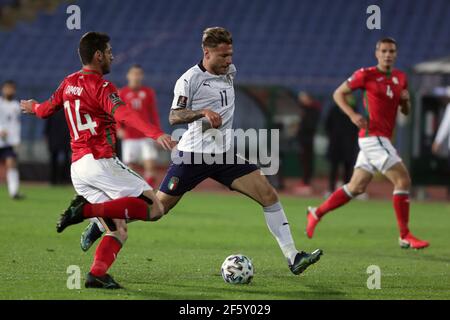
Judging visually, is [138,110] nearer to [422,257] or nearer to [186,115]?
[422,257]

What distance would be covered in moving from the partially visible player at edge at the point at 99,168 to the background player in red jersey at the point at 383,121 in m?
4.40

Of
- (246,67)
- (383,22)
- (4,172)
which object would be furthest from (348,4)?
(4,172)

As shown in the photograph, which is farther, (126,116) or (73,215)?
(73,215)

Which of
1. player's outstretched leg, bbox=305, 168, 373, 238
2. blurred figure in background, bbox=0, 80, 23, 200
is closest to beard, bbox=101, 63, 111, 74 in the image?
player's outstretched leg, bbox=305, 168, 373, 238

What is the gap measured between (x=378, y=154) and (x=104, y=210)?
16.1ft

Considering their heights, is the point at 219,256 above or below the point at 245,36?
below

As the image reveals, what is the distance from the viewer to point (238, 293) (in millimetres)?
7270

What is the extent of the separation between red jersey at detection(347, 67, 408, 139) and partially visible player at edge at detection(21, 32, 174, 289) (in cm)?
464

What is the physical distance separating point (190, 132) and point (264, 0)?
23562mm

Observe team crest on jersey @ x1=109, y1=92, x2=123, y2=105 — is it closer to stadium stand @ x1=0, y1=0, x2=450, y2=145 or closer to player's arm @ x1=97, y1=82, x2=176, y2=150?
player's arm @ x1=97, y1=82, x2=176, y2=150

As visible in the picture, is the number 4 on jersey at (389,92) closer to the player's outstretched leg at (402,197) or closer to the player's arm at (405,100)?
the player's arm at (405,100)

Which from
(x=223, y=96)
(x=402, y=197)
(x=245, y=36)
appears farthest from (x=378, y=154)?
(x=245, y=36)

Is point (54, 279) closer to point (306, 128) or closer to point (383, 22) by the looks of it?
point (306, 128)

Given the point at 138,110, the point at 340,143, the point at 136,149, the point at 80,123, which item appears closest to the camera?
the point at 80,123
